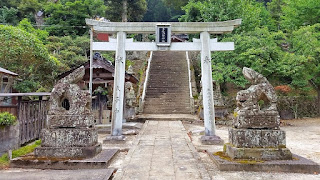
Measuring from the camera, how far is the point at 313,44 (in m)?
14.5

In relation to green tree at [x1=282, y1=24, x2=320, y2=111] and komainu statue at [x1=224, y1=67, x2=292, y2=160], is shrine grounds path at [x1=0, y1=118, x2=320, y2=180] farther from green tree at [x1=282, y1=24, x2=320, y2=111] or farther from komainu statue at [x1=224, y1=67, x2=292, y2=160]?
green tree at [x1=282, y1=24, x2=320, y2=111]

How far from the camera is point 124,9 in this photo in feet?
89.3

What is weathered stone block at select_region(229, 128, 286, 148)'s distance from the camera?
17.8 ft

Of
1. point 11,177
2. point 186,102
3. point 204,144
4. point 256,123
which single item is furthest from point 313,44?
point 11,177

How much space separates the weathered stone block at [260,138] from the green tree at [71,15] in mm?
23434

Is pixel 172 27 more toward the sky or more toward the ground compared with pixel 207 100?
more toward the sky

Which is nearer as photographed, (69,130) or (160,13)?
(69,130)

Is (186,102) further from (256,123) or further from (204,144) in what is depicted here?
(256,123)

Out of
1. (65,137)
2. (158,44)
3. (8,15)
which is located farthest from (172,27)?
(8,15)

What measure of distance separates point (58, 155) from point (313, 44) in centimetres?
1498

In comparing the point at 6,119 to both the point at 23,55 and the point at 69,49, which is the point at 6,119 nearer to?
the point at 23,55

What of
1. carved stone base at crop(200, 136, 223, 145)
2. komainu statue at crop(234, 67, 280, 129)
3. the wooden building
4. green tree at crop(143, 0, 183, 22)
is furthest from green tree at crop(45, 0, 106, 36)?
komainu statue at crop(234, 67, 280, 129)

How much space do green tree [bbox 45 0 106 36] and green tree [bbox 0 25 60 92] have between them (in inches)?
470

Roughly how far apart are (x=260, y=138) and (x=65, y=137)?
433 centimetres
